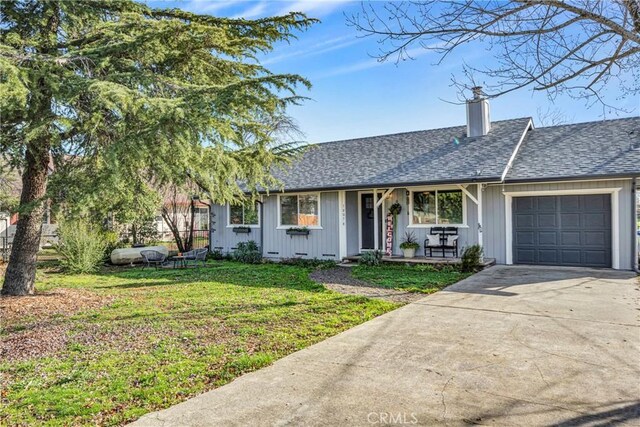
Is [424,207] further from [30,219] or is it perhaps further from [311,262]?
[30,219]

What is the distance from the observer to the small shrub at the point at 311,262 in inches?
521

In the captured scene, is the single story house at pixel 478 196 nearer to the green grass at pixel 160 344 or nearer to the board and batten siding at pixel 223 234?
the board and batten siding at pixel 223 234

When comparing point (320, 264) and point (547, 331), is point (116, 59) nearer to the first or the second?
point (547, 331)

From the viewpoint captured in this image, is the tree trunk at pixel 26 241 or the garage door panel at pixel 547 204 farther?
the garage door panel at pixel 547 204

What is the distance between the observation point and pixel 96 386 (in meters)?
3.84

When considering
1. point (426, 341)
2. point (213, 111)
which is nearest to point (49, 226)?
point (213, 111)

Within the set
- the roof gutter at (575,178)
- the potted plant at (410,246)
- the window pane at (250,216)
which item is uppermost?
the roof gutter at (575,178)

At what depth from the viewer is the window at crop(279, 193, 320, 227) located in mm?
14587

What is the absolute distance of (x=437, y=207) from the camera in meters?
12.8

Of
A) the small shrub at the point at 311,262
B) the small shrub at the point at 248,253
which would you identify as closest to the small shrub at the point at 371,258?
the small shrub at the point at 311,262

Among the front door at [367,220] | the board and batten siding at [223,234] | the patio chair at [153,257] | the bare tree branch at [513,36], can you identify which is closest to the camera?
the bare tree branch at [513,36]

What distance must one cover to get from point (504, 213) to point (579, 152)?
2.82 m

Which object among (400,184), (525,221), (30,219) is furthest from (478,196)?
(30,219)

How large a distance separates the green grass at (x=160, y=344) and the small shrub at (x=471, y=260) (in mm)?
4228
